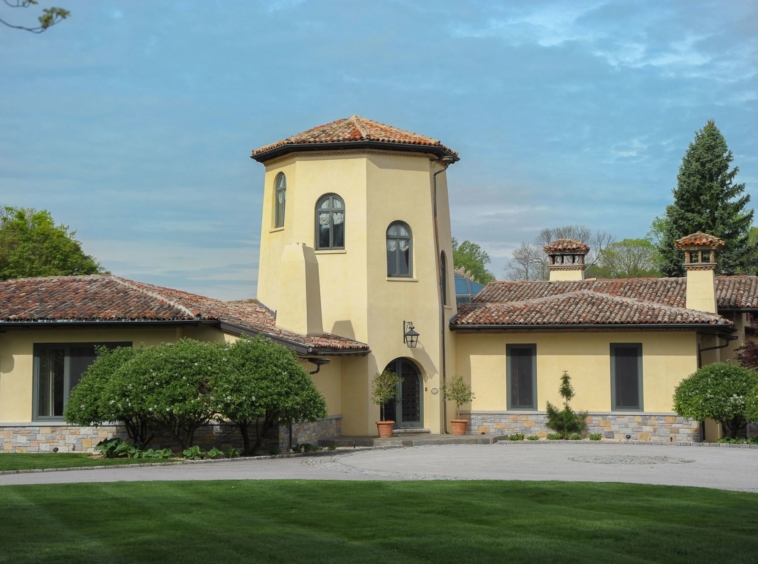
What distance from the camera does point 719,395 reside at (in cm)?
2675

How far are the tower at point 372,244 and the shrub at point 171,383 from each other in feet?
22.1

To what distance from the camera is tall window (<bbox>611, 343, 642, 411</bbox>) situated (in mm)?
29250

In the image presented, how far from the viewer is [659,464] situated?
66.6 ft

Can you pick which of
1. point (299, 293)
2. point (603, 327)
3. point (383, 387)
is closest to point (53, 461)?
point (299, 293)

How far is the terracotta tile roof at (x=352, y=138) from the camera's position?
28881mm

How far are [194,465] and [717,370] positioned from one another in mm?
14503

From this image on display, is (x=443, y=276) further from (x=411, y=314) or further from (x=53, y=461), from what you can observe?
(x=53, y=461)

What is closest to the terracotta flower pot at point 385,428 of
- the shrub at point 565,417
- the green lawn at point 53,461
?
the shrub at point 565,417

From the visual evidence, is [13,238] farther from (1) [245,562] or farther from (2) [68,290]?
(1) [245,562]

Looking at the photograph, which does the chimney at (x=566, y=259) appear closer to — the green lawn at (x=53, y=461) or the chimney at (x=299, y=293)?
the chimney at (x=299, y=293)

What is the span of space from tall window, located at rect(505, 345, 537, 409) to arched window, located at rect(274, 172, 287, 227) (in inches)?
309

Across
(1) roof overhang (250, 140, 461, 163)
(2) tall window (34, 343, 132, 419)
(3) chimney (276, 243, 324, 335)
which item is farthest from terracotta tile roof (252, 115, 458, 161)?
(2) tall window (34, 343, 132, 419)

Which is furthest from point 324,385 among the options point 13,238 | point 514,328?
point 13,238

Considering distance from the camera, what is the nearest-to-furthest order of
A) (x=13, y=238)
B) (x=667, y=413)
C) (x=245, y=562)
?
(x=245, y=562), (x=667, y=413), (x=13, y=238)
